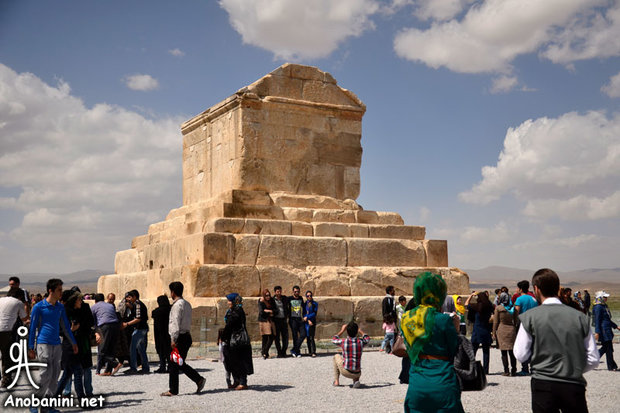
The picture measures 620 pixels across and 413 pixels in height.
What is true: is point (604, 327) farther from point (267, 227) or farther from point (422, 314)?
point (422, 314)

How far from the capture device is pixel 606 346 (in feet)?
34.2

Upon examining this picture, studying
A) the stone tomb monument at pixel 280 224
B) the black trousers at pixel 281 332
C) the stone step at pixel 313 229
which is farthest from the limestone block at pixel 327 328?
the stone step at pixel 313 229

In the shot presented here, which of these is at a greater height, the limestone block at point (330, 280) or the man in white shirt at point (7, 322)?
the limestone block at point (330, 280)

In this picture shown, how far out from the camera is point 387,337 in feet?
41.7

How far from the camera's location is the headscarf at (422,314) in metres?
4.24

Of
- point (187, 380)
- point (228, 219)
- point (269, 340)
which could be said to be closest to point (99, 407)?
point (187, 380)

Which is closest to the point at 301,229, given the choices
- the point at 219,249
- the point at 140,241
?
the point at 219,249

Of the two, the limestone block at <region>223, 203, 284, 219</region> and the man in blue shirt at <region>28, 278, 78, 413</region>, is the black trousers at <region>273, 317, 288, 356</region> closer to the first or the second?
the limestone block at <region>223, 203, 284, 219</region>

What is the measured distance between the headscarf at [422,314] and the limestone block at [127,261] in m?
13.0

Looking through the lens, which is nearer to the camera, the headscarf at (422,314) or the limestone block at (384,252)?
the headscarf at (422,314)

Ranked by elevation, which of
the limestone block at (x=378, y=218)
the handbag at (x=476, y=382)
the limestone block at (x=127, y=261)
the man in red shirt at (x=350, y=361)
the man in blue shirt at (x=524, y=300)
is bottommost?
the man in red shirt at (x=350, y=361)

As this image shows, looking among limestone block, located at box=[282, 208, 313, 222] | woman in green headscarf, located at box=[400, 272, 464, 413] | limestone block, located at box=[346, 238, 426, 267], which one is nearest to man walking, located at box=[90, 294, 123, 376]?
limestone block, located at box=[282, 208, 313, 222]

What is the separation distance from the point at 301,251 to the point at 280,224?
76cm

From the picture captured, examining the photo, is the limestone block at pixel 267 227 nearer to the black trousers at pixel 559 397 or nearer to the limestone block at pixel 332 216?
the limestone block at pixel 332 216
